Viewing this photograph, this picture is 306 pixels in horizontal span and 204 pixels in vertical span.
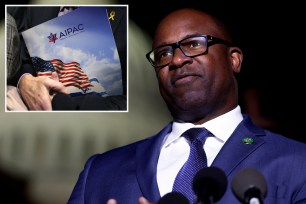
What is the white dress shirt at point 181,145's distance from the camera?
1710mm

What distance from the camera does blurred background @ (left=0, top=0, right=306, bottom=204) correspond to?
3191 mm

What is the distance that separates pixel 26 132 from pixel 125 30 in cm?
149

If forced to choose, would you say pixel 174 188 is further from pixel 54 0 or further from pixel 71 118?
pixel 71 118

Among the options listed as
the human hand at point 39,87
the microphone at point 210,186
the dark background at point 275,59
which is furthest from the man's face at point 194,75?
the human hand at point 39,87

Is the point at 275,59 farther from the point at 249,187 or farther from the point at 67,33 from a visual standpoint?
the point at 249,187

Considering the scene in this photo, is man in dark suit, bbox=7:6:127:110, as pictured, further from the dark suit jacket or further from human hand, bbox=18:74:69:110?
the dark suit jacket

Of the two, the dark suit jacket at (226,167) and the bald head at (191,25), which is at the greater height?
the bald head at (191,25)

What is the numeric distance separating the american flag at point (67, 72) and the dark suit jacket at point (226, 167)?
1295 mm

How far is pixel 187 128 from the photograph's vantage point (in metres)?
1.84

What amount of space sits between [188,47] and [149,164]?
0.42m

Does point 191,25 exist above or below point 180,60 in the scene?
above

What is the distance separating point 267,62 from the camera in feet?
10.6

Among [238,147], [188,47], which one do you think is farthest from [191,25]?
[238,147]

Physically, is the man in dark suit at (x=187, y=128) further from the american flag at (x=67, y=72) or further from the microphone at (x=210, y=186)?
the american flag at (x=67, y=72)
